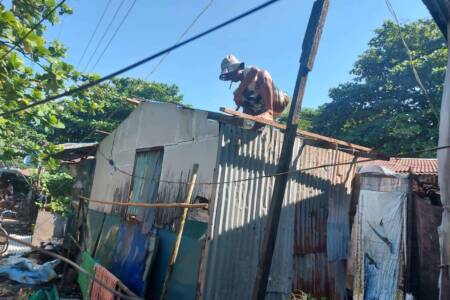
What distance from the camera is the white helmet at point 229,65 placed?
638 cm

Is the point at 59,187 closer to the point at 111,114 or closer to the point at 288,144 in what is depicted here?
the point at 111,114

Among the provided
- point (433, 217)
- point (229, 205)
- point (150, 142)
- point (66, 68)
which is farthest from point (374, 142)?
point (66, 68)

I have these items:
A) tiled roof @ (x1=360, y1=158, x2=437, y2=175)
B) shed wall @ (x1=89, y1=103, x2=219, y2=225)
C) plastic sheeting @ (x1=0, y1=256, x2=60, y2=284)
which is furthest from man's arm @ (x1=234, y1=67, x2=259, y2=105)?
plastic sheeting @ (x1=0, y1=256, x2=60, y2=284)

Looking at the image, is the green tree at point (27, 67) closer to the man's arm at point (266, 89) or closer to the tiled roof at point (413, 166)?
the man's arm at point (266, 89)

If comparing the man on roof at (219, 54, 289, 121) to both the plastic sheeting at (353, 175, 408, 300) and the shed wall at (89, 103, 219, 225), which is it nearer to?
the shed wall at (89, 103, 219, 225)

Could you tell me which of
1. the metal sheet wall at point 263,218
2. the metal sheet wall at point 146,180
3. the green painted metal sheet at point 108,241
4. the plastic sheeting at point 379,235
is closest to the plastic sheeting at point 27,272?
the green painted metal sheet at point 108,241

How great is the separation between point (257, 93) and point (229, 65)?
0.88 metres

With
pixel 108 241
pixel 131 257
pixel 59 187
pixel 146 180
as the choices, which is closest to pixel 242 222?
pixel 131 257

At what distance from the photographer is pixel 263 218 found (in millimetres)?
5637

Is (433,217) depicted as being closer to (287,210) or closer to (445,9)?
Answer: (287,210)

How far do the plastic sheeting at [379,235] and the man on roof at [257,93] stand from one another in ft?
8.54

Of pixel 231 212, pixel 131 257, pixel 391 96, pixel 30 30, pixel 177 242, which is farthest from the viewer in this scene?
pixel 391 96

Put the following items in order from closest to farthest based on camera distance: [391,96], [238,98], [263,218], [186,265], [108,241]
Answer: [186,265]
[263,218]
[238,98]
[108,241]
[391,96]

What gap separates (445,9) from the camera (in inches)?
165
